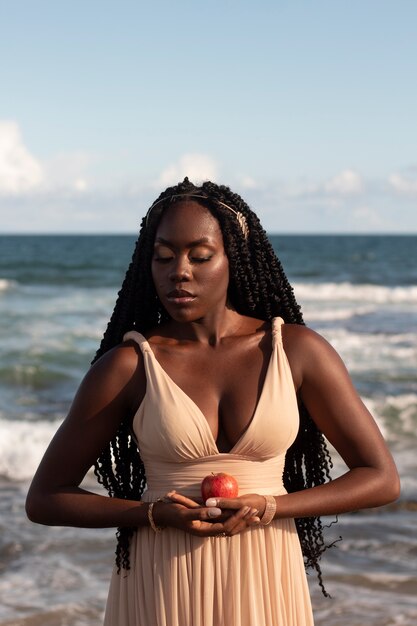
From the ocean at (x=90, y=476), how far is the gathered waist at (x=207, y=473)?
3.27 m

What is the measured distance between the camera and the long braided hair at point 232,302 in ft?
9.17

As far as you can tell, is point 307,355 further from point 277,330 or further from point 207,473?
point 207,473

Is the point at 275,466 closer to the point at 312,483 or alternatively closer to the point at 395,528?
the point at 312,483

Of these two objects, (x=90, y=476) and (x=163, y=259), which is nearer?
(x=163, y=259)

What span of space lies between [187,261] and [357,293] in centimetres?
3382

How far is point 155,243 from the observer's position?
107 inches

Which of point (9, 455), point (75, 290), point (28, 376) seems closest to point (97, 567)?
point (9, 455)

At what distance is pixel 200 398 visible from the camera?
2.65 metres

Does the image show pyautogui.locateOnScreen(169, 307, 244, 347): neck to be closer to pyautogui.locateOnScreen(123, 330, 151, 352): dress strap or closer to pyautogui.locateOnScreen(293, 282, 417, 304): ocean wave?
pyautogui.locateOnScreen(123, 330, 151, 352): dress strap

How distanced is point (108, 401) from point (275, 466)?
0.46 meters

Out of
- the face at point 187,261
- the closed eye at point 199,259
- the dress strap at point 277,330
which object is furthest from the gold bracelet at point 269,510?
the closed eye at point 199,259

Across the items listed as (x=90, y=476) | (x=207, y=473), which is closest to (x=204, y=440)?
(x=207, y=473)

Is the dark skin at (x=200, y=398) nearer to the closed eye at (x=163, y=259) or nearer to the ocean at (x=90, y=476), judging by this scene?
the closed eye at (x=163, y=259)

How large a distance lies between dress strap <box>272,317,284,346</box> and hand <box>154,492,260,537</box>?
448 mm
